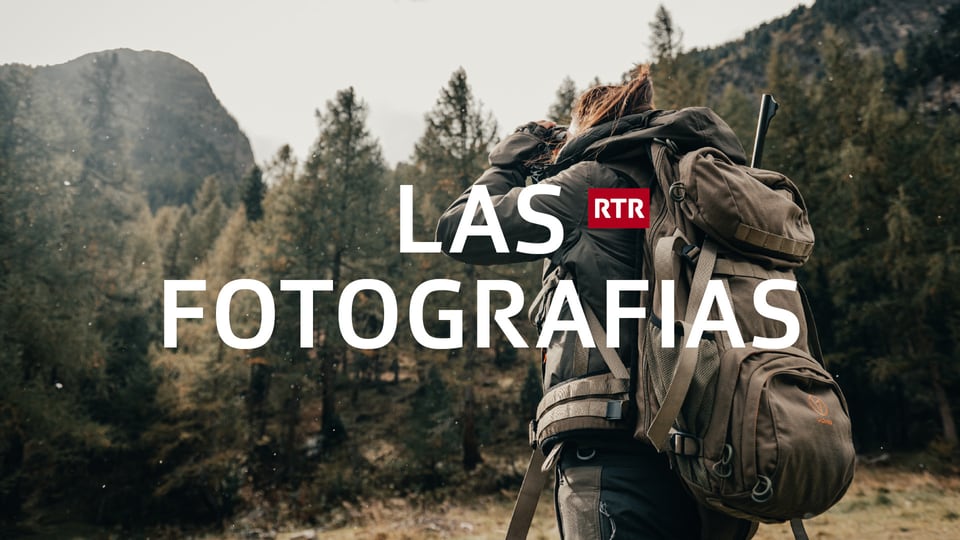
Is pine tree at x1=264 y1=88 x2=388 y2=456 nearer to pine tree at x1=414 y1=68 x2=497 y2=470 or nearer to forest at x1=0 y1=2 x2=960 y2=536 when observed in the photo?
forest at x1=0 y1=2 x2=960 y2=536

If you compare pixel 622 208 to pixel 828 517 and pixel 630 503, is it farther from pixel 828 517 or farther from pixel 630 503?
pixel 828 517

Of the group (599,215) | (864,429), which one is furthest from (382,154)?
(599,215)

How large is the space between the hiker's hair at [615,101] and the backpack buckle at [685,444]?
1176 millimetres

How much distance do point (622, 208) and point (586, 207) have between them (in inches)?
5.6

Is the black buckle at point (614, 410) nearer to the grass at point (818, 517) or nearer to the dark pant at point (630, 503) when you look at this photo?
the dark pant at point (630, 503)

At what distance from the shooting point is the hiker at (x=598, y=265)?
5.92 feet

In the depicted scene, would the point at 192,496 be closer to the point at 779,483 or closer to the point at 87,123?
the point at 87,123

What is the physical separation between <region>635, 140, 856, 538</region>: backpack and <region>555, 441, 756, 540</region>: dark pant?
13cm

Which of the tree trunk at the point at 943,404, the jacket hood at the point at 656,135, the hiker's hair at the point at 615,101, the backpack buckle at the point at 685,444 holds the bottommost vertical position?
the tree trunk at the point at 943,404

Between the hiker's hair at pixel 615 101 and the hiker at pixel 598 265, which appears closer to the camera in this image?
the hiker at pixel 598 265

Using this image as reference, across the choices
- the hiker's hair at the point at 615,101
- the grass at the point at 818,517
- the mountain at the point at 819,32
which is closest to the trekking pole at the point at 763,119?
the hiker's hair at the point at 615,101

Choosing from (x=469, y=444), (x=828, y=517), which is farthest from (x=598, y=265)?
(x=469, y=444)

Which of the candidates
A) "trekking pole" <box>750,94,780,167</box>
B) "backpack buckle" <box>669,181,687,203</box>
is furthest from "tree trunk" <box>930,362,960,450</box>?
"backpack buckle" <box>669,181,687,203</box>

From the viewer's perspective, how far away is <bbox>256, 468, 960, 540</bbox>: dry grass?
383 inches
